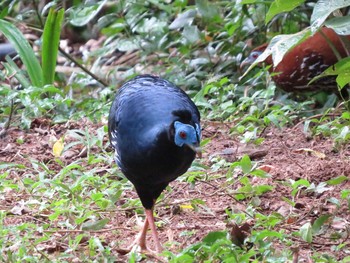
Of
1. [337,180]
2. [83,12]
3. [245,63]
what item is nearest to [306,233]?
[337,180]

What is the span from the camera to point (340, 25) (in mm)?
3846

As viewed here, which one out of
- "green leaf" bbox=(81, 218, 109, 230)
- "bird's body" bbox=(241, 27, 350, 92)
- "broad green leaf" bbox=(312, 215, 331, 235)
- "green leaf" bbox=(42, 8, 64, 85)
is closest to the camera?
"broad green leaf" bbox=(312, 215, 331, 235)

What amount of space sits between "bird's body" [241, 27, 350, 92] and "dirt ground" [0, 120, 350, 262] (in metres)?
0.97

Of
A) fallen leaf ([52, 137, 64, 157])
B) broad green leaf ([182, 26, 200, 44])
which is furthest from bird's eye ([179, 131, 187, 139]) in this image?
broad green leaf ([182, 26, 200, 44])

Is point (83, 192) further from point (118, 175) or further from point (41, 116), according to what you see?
point (41, 116)

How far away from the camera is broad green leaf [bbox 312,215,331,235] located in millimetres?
4016

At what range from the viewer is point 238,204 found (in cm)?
461

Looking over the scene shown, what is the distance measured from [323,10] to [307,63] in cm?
308

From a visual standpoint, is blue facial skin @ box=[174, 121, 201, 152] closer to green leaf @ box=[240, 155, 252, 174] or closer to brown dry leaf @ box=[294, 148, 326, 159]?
green leaf @ box=[240, 155, 252, 174]

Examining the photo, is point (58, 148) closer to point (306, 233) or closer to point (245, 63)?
point (245, 63)

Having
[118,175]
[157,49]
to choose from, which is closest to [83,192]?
[118,175]

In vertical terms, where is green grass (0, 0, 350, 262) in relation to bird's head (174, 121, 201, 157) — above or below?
below

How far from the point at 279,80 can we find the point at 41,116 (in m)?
2.13

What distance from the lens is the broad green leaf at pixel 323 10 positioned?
3691 millimetres
